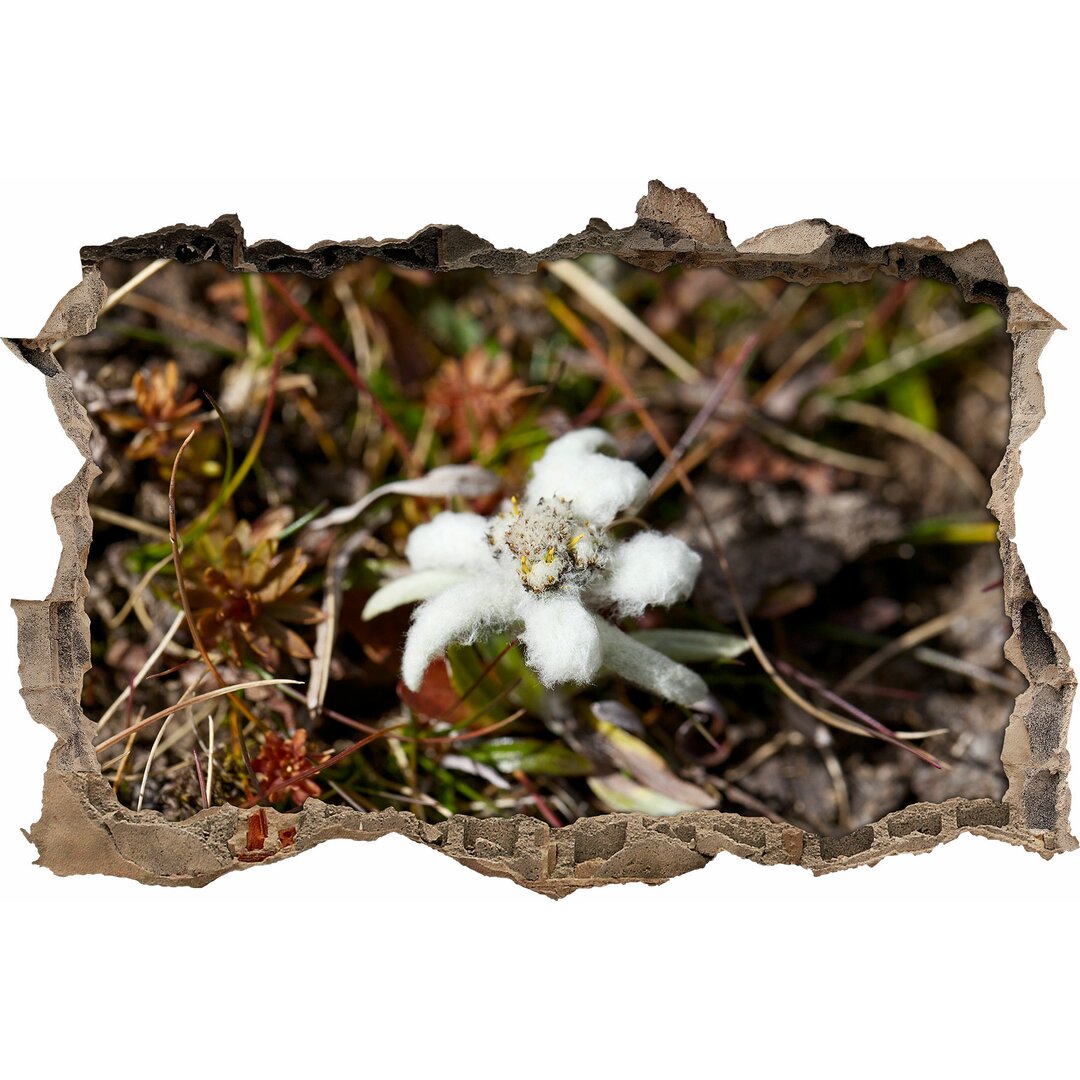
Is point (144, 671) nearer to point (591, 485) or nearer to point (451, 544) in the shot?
point (451, 544)

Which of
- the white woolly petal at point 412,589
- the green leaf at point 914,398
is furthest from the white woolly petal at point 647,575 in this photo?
→ the green leaf at point 914,398

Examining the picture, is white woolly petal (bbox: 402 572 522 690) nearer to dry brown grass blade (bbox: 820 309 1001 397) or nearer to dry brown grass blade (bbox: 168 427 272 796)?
dry brown grass blade (bbox: 168 427 272 796)

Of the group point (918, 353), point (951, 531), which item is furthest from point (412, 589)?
point (918, 353)

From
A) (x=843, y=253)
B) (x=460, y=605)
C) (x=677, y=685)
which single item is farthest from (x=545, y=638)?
(x=843, y=253)

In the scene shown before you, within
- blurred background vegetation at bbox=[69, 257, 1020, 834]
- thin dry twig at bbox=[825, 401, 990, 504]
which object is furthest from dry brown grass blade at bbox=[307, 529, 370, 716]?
thin dry twig at bbox=[825, 401, 990, 504]

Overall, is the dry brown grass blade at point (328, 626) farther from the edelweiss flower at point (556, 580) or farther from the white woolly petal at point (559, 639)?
the white woolly petal at point (559, 639)

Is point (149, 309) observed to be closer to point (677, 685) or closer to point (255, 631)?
point (255, 631)
